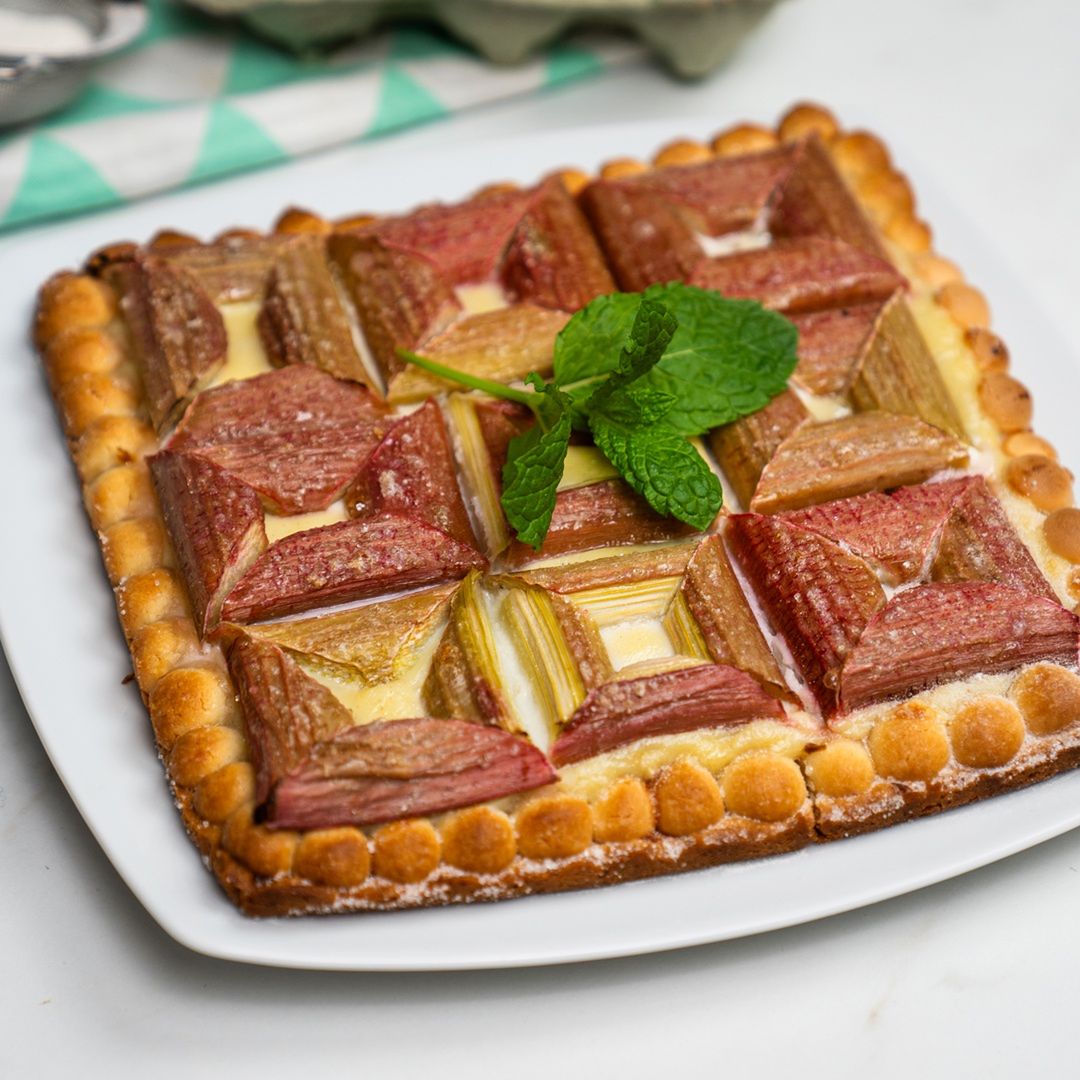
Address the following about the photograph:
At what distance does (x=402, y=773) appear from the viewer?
2.20 meters

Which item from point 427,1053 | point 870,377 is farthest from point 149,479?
point 870,377

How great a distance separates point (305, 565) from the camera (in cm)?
240

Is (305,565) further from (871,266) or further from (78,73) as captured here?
(78,73)

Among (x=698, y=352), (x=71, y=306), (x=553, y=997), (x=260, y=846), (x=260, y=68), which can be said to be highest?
(x=260, y=68)

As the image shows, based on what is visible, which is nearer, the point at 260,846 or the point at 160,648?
the point at 260,846

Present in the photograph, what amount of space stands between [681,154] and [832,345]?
0.71 meters

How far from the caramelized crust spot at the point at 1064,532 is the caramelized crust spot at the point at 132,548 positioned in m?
1.55

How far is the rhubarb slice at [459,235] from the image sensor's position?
283 cm

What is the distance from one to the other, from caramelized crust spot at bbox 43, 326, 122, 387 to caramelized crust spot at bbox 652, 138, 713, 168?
1245mm

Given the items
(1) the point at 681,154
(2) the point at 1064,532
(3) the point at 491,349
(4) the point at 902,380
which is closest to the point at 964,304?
(4) the point at 902,380

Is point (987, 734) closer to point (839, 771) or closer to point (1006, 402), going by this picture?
point (839, 771)

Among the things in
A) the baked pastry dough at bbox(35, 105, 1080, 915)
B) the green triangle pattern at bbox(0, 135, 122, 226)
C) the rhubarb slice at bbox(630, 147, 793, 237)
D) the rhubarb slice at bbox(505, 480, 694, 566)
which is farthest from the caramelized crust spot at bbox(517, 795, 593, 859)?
the green triangle pattern at bbox(0, 135, 122, 226)

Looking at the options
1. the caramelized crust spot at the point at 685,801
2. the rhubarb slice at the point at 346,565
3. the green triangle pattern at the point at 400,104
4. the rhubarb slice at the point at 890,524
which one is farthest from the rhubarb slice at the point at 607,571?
the green triangle pattern at the point at 400,104

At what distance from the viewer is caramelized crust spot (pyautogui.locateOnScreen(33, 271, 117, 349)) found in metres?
2.80
